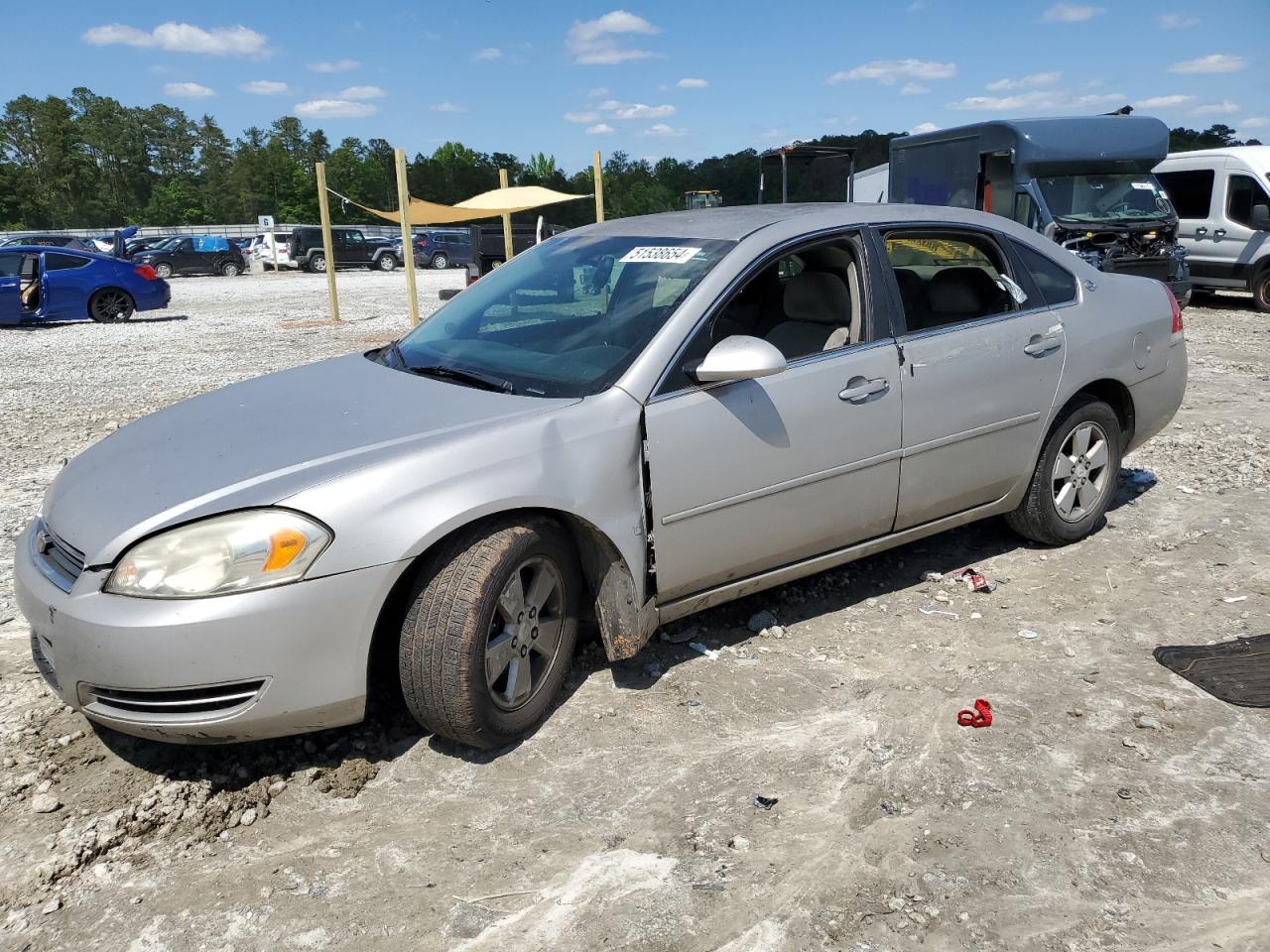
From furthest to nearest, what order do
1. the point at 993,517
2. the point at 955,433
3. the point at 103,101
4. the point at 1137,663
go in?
the point at 103,101, the point at 993,517, the point at 955,433, the point at 1137,663

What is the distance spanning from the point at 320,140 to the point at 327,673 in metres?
127

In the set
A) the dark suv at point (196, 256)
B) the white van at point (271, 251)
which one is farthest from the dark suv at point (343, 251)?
the dark suv at point (196, 256)

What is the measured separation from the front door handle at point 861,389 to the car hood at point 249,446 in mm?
1128

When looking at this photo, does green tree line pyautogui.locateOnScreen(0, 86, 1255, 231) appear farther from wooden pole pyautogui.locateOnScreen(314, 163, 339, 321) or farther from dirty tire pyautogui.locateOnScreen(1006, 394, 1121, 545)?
dirty tire pyautogui.locateOnScreen(1006, 394, 1121, 545)

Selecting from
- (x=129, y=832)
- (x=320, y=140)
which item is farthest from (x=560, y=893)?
(x=320, y=140)

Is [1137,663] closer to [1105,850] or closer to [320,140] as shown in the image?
[1105,850]

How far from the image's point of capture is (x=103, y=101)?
372ft

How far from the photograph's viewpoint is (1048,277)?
4.68 metres

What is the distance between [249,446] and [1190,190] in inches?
634

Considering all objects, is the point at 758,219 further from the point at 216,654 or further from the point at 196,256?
the point at 196,256

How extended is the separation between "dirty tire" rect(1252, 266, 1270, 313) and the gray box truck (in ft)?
5.96

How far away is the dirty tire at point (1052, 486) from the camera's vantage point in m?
4.69

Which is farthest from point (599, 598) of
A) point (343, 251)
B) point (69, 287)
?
point (343, 251)

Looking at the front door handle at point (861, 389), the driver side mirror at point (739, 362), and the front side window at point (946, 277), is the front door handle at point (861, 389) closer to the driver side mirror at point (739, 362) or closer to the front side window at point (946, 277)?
the front side window at point (946, 277)
